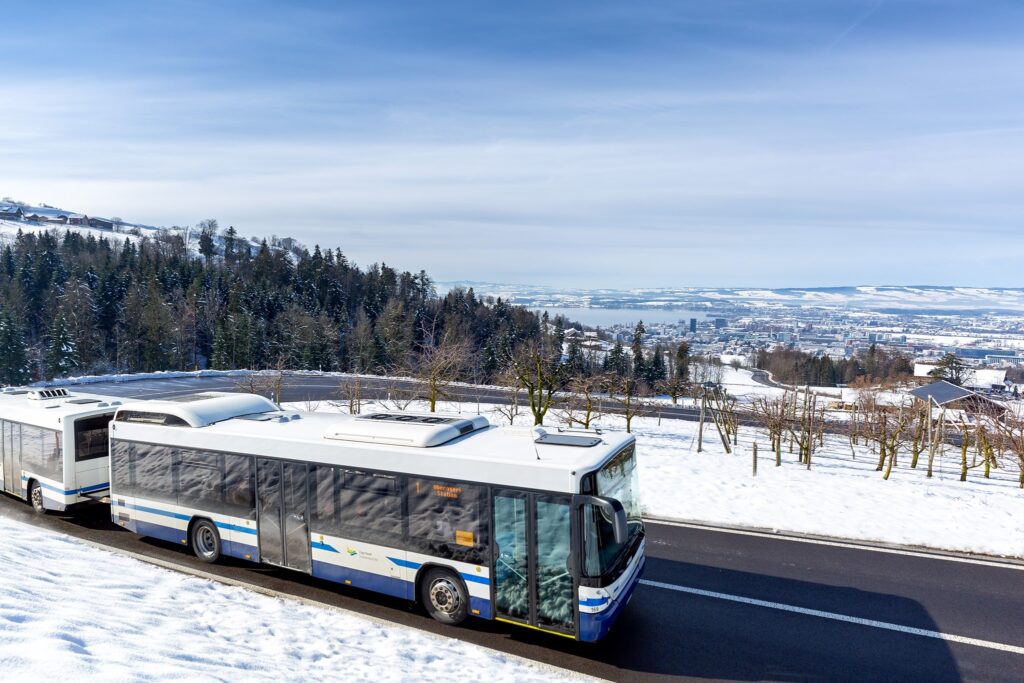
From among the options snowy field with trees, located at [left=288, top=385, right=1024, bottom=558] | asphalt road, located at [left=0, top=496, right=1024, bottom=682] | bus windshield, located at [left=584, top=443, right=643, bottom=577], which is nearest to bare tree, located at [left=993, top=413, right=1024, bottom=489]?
snowy field with trees, located at [left=288, top=385, right=1024, bottom=558]

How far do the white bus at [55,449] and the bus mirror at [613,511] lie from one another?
10.5m

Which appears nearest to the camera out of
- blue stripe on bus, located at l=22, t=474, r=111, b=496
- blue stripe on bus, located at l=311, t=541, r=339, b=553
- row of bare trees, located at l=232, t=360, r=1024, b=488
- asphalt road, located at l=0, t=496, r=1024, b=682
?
asphalt road, located at l=0, t=496, r=1024, b=682

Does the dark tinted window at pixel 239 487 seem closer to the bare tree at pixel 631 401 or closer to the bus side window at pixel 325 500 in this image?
the bus side window at pixel 325 500

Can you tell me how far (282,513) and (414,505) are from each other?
2500 millimetres

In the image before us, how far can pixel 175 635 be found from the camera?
681cm

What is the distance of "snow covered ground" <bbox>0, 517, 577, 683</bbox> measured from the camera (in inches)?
214

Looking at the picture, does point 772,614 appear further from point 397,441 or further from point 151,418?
point 151,418

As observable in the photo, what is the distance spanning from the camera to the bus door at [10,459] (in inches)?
533

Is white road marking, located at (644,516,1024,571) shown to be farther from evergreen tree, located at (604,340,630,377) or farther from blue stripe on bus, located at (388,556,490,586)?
evergreen tree, located at (604,340,630,377)

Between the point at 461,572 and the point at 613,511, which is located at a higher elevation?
the point at 613,511

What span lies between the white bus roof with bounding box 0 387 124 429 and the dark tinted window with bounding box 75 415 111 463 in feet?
0.53

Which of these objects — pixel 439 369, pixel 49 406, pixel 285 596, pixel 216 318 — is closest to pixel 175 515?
pixel 285 596

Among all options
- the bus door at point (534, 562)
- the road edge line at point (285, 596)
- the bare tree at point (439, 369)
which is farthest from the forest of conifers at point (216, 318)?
the bus door at point (534, 562)

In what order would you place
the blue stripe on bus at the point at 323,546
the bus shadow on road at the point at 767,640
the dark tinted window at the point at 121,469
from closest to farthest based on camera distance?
the bus shadow on road at the point at 767,640 < the blue stripe on bus at the point at 323,546 < the dark tinted window at the point at 121,469
